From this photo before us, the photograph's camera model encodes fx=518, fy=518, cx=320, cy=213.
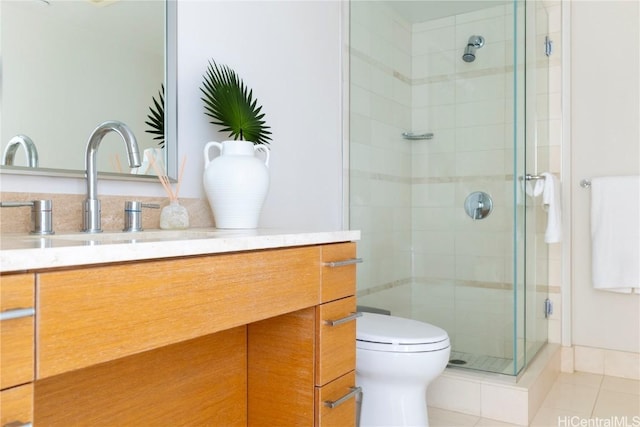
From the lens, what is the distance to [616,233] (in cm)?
257

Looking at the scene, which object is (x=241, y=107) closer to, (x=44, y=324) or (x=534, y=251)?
(x=44, y=324)

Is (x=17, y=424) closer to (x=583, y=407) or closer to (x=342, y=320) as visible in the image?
(x=342, y=320)

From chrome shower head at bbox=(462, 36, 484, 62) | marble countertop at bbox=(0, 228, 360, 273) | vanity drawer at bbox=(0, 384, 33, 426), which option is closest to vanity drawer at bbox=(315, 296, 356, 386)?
marble countertop at bbox=(0, 228, 360, 273)

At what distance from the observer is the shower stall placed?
223cm

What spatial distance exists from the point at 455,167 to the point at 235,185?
4.22ft

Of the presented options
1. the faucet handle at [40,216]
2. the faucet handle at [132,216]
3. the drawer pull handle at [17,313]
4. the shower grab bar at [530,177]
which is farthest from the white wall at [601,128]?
the drawer pull handle at [17,313]

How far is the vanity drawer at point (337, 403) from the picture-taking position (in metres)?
1.36

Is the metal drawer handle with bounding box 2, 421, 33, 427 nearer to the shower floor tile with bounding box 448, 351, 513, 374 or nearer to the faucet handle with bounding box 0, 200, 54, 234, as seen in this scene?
the faucet handle with bounding box 0, 200, 54, 234

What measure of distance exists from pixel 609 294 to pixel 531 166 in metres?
0.84

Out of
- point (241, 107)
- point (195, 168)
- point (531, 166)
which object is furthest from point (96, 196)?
point (531, 166)

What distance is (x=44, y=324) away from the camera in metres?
0.74

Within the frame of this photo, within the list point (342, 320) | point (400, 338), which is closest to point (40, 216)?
point (342, 320)

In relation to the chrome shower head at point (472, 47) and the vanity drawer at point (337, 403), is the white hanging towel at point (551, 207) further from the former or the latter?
the vanity drawer at point (337, 403)

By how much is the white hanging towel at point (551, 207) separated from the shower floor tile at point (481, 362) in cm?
72
